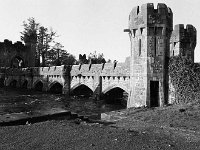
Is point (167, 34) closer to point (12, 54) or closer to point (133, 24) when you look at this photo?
point (133, 24)

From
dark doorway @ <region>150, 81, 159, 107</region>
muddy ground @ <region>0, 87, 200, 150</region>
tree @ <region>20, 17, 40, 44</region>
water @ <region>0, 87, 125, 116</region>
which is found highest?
tree @ <region>20, 17, 40, 44</region>

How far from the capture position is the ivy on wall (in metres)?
14.4

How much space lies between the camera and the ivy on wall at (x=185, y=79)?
14.4 metres

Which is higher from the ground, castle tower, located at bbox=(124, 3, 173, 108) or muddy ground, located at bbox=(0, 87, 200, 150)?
castle tower, located at bbox=(124, 3, 173, 108)

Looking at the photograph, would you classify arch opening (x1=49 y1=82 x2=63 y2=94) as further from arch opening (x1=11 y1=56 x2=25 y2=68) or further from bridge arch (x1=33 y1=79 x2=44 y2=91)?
arch opening (x1=11 y1=56 x2=25 y2=68)

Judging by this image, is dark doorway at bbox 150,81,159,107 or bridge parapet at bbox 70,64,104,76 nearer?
dark doorway at bbox 150,81,159,107

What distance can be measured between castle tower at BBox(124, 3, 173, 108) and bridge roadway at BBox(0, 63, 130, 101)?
3.90 metres

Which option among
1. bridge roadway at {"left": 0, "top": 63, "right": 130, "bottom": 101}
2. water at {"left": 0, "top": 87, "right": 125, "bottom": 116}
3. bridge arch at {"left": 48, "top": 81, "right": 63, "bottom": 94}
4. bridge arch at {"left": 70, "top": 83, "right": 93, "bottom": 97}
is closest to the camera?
water at {"left": 0, "top": 87, "right": 125, "bottom": 116}

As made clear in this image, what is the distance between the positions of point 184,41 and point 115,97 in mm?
9873

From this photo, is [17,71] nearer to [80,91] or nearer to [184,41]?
[80,91]

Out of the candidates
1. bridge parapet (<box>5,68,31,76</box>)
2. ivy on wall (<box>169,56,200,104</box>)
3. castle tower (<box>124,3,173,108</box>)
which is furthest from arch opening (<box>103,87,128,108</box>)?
bridge parapet (<box>5,68,31,76</box>)

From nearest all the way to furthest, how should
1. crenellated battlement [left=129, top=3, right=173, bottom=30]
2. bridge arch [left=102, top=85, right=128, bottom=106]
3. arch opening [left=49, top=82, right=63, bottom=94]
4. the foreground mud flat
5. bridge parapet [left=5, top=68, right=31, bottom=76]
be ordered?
the foreground mud flat, crenellated battlement [left=129, top=3, right=173, bottom=30], bridge arch [left=102, top=85, right=128, bottom=106], arch opening [left=49, top=82, right=63, bottom=94], bridge parapet [left=5, top=68, right=31, bottom=76]

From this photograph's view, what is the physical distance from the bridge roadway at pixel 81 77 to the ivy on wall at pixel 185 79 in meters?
5.36

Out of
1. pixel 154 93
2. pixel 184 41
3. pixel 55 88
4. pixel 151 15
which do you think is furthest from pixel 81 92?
pixel 151 15
